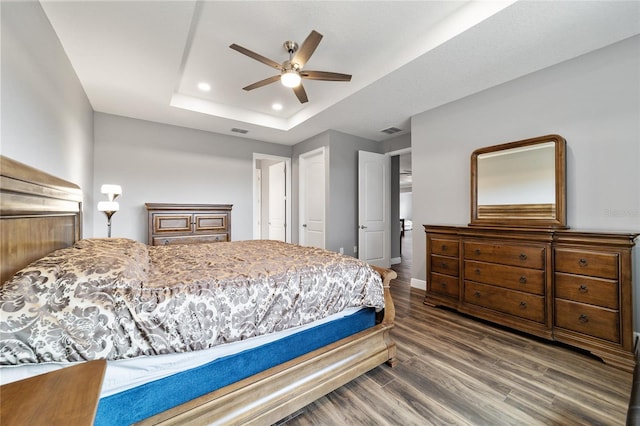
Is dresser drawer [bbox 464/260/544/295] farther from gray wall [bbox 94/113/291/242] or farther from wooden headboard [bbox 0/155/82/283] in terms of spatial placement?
gray wall [bbox 94/113/291/242]

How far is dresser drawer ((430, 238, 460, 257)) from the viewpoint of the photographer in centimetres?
292

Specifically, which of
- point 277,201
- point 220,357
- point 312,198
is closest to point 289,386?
point 220,357

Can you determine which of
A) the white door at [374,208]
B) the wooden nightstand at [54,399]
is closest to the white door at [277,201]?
the white door at [374,208]

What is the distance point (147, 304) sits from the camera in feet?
3.65

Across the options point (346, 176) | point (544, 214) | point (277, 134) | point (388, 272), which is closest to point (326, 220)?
point (346, 176)

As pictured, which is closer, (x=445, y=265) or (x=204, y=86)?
(x=445, y=265)

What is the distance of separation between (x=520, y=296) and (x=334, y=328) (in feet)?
6.21

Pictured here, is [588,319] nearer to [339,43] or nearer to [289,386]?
[289,386]

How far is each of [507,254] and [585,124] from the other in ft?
4.54

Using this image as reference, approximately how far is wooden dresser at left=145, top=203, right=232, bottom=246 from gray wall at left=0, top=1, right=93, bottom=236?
3.86ft

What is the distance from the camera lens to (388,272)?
6.53 feet

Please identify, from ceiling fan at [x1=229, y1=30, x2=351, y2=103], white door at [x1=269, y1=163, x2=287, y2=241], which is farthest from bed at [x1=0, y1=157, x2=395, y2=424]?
white door at [x1=269, y1=163, x2=287, y2=241]

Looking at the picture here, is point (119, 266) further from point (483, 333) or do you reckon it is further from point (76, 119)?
point (483, 333)

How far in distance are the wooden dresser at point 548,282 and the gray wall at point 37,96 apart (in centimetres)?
351
